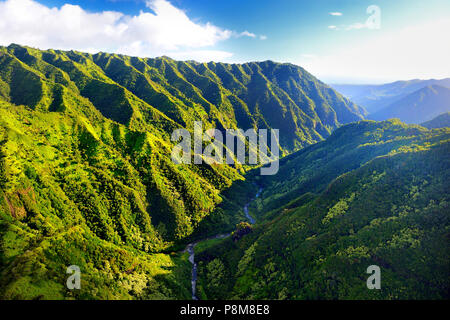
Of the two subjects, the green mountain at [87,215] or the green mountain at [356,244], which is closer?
the green mountain at [356,244]

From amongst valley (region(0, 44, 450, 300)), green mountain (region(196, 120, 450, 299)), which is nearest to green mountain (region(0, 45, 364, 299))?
valley (region(0, 44, 450, 300))

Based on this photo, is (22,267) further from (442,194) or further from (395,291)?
(442,194)

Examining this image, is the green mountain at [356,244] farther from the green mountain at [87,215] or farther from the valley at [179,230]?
the green mountain at [87,215]

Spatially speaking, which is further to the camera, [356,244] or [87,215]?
[87,215]

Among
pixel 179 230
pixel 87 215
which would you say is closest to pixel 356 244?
pixel 179 230

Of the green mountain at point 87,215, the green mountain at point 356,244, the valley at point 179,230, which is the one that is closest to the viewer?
the green mountain at point 356,244

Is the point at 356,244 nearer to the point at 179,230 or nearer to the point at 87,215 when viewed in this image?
the point at 179,230

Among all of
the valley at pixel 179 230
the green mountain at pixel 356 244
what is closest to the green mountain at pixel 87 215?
the valley at pixel 179 230
